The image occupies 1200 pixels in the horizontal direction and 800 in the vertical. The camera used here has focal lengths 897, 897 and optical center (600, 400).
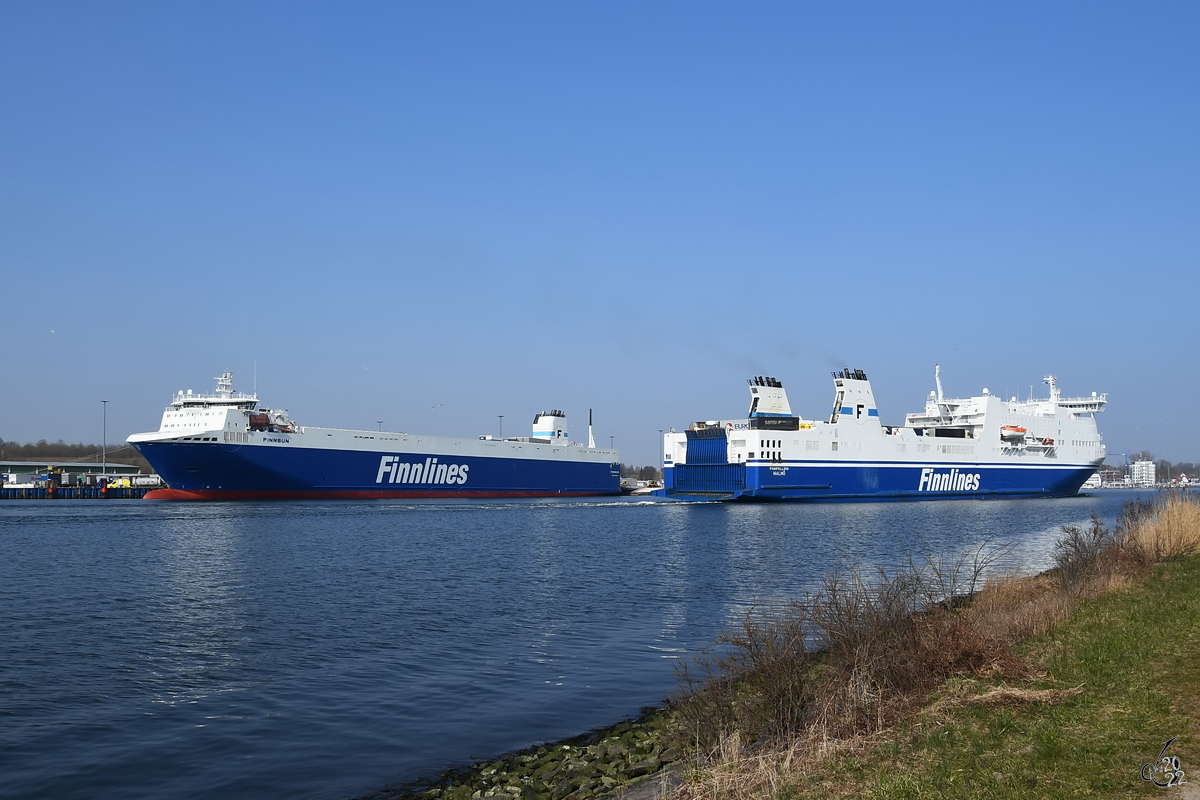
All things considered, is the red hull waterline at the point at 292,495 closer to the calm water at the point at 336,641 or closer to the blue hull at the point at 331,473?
the blue hull at the point at 331,473

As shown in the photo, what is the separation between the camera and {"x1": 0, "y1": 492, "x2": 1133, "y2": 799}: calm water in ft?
27.5

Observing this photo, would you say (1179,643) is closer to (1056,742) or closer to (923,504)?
(1056,742)

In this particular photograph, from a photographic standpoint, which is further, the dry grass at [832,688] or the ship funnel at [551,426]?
the ship funnel at [551,426]

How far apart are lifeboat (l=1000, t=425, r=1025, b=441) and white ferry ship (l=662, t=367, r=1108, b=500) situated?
0.07 m

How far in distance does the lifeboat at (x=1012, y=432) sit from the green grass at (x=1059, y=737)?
56.5 meters

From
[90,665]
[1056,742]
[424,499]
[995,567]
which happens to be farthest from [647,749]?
[424,499]

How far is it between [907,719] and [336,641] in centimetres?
902

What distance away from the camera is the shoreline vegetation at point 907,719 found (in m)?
5.38

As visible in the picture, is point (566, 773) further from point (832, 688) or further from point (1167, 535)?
point (1167, 535)

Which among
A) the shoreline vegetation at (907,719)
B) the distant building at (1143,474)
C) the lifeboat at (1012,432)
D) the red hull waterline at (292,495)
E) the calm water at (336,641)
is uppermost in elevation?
the lifeboat at (1012,432)

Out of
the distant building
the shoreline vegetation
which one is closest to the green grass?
the shoreline vegetation

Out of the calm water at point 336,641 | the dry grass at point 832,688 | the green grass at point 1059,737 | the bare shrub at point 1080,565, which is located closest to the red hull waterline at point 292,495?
the calm water at point 336,641

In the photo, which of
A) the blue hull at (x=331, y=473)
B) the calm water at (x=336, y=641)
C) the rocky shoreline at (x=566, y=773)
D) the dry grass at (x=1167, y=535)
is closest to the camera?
the rocky shoreline at (x=566, y=773)

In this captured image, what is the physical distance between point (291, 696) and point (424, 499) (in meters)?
47.8
